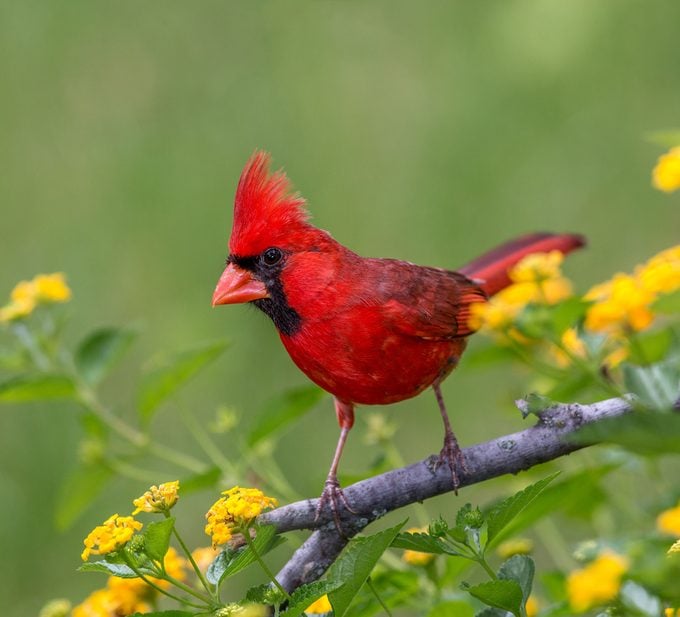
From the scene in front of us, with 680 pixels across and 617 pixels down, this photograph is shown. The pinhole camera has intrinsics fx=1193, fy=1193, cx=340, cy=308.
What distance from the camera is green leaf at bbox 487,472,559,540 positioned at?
1505mm

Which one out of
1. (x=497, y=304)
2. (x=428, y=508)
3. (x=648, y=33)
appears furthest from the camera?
(x=648, y=33)

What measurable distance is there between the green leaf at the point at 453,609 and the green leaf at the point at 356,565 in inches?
7.0

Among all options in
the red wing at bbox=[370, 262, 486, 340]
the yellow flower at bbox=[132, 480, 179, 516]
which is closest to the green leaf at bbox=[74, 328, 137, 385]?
the red wing at bbox=[370, 262, 486, 340]

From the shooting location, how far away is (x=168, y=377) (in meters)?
2.59

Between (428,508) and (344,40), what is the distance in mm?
2746

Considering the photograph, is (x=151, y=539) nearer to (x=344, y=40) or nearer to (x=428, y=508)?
(x=428, y=508)

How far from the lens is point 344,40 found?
236 inches

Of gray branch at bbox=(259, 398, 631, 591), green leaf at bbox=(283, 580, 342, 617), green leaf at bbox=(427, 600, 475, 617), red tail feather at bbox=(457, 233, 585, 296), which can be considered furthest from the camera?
red tail feather at bbox=(457, 233, 585, 296)

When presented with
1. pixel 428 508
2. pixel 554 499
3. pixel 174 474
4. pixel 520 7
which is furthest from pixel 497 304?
pixel 520 7

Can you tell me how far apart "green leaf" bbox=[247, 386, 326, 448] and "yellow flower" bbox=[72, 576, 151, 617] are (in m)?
0.64

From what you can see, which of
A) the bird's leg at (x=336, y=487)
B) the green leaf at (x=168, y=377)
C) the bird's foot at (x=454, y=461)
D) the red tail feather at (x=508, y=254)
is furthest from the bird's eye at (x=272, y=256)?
the red tail feather at (x=508, y=254)

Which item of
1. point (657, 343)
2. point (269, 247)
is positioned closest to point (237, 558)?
point (657, 343)

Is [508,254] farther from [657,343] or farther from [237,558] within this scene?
[237,558]

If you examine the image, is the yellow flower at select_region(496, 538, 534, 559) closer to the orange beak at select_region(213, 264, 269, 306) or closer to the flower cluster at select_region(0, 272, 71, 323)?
the orange beak at select_region(213, 264, 269, 306)
